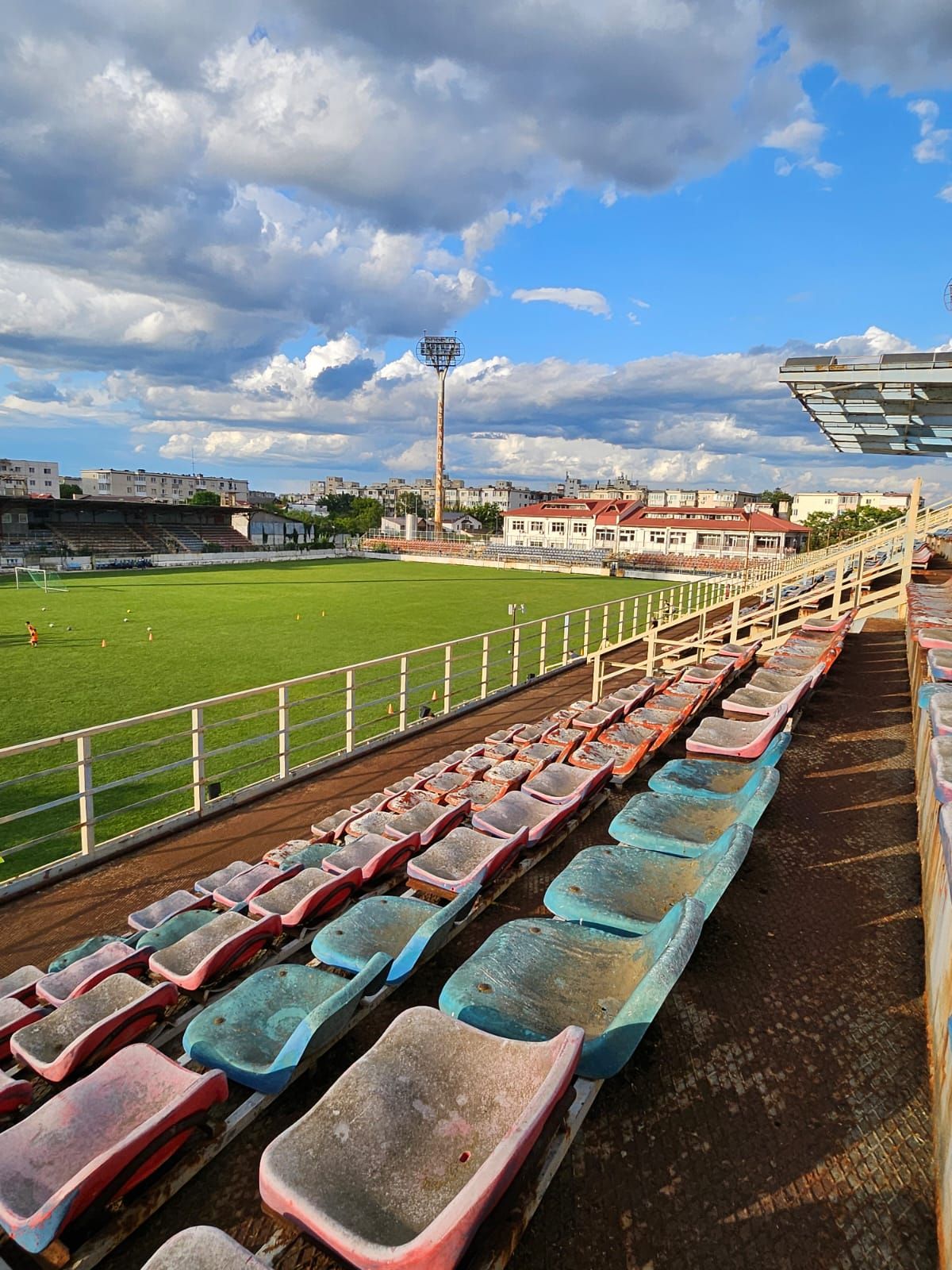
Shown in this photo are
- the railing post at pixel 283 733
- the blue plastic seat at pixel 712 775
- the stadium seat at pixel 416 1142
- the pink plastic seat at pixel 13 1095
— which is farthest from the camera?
the railing post at pixel 283 733

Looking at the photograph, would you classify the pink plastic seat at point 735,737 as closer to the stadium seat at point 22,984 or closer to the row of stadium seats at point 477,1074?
the row of stadium seats at point 477,1074

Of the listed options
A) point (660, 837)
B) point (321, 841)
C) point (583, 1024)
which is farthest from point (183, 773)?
point (583, 1024)

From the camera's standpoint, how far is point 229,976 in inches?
123

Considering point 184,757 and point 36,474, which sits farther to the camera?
point 36,474

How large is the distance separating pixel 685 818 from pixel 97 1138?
9.57ft

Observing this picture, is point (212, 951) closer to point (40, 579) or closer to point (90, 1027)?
point (90, 1027)

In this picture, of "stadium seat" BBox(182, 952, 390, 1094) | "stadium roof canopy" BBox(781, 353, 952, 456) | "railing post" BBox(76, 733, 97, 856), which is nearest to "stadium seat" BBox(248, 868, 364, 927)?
"stadium seat" BBox(182, 952, 390, 1094)

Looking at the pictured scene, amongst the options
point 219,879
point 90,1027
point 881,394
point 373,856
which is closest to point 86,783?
point 219,879

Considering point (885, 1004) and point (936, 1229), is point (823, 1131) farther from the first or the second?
point (885, 1004)

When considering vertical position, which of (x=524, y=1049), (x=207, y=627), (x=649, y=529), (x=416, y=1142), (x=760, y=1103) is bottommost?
(x=207, y=627)

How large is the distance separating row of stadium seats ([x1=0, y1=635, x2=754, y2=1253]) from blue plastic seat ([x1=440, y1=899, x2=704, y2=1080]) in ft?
0.81

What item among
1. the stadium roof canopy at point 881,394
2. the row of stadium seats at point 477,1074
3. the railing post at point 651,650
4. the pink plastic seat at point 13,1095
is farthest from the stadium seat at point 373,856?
the stadium roof canopy at point 881,394

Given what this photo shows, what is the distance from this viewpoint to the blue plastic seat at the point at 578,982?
6.04ft

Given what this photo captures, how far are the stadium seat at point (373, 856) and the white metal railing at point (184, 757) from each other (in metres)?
2.13
